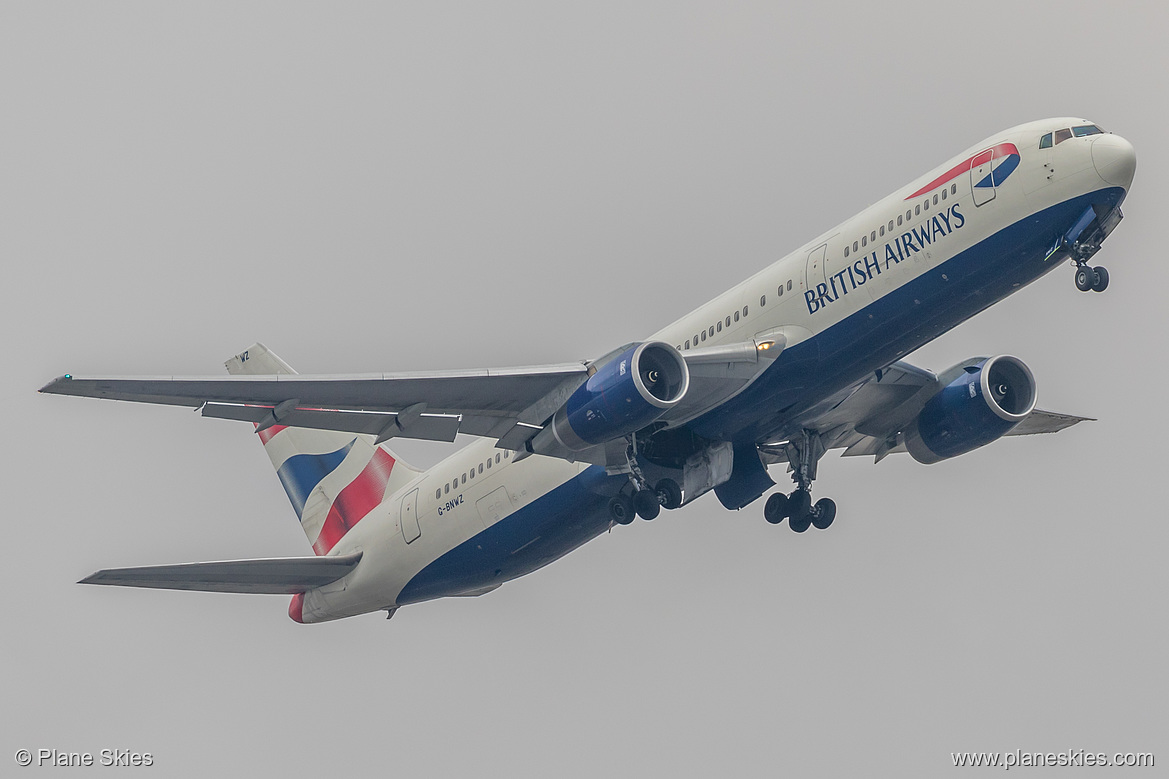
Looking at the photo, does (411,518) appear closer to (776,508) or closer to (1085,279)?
(776,508)

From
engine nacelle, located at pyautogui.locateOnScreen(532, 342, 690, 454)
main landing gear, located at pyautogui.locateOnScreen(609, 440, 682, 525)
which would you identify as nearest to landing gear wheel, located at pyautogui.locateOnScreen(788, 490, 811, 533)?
main landing gear, located at pyautogui.locateOnScreen(609, 440, 682, 525)

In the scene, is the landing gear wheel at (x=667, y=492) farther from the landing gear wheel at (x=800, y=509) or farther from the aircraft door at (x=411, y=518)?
the aircraft door at (x=411, y=518)

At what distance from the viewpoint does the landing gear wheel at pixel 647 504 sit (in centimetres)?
3216

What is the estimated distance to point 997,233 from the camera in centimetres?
2788

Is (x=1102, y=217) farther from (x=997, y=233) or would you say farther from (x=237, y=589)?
(x=237, y=589)

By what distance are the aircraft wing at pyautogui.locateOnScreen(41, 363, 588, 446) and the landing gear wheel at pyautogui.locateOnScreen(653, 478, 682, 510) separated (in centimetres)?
336

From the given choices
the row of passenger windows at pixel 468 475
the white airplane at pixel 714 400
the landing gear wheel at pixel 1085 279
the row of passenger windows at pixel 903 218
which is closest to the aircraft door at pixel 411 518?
the white airplane at pixel 714 400

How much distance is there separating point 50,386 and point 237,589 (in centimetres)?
1182

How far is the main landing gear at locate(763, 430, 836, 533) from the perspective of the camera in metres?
35.2

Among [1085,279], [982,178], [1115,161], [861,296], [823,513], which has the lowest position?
[823,513]

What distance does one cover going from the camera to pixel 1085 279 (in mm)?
27016

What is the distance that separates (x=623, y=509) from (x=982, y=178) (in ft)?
34.9

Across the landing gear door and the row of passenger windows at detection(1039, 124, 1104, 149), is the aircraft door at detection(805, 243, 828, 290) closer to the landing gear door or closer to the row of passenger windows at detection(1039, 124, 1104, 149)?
the landing gear door

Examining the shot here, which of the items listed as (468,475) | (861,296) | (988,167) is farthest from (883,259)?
(468,475)
